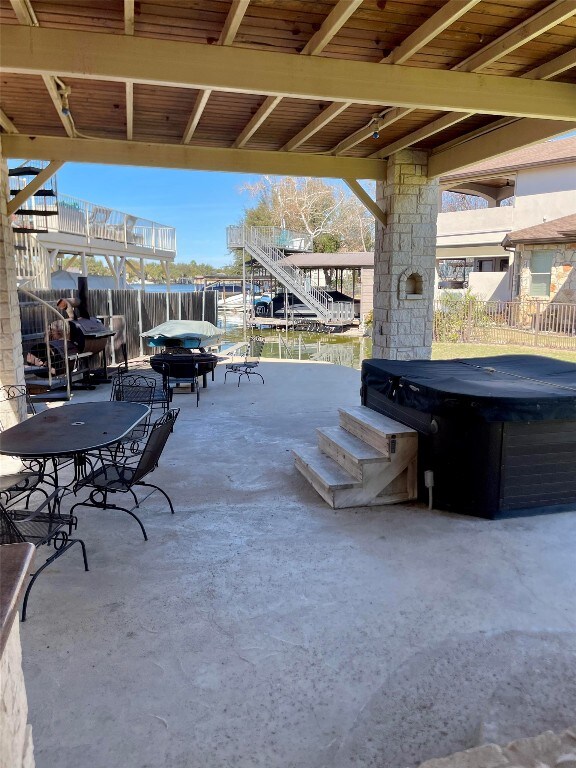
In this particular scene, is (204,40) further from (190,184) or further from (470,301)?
(190,184)

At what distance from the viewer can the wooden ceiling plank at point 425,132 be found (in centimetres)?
563

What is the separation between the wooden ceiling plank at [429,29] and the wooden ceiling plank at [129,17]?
1940 mm

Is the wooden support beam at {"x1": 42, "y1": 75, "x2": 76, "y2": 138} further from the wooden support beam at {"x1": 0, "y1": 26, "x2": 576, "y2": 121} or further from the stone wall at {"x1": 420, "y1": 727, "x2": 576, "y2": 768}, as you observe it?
the stone wall at {"x1": 420, "y1": 727, "x2": 576, "y2": 768}

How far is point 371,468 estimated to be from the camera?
432cm

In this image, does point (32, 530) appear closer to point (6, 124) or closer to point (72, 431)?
point (72, 431)

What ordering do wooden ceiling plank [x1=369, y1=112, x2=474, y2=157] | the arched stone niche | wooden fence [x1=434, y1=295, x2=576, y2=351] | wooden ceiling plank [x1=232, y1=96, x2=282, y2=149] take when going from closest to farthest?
1. wooden ceiling plank [x1=232, y1=96, x2=282, y2=149]
2. wooden ceiling plank [x1=369, y1=112, x2=474, y2=157]
3. the arched stone niche
4. wooden fence [x1=434, y1=295, x2=576, y2=351]

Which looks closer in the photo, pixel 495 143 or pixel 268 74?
pixel 268 74

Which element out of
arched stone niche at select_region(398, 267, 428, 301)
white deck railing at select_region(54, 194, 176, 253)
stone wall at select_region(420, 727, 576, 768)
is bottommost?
stone wall at select_region(420, 727, 576, 768)

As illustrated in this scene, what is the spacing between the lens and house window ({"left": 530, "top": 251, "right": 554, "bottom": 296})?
16688 millimetres

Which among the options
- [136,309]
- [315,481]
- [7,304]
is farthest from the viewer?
[136,309]

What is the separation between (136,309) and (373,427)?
974 cm

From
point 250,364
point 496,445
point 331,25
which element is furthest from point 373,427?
point 250,364

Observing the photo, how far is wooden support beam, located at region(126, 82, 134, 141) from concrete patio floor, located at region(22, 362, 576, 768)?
12.0 ft

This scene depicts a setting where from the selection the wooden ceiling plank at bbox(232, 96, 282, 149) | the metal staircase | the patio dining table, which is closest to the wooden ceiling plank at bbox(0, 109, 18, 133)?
the wooden ceiling plank at bbox(232, 96, 282, 149)
